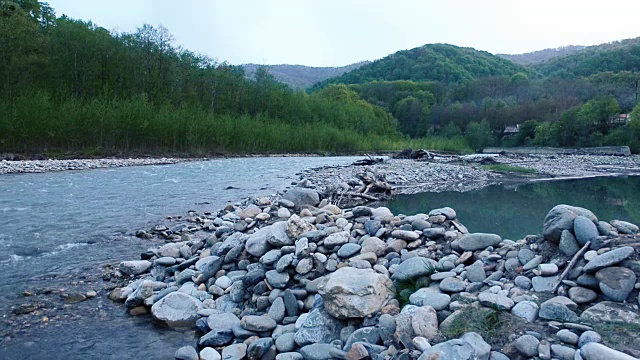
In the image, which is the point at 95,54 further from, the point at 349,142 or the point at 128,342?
the point at 128,342

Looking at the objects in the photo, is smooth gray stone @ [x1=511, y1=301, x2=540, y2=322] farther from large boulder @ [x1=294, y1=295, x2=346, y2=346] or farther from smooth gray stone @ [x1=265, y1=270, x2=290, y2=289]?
smooth gray stone @ [x1=265, y1=270, x2=290, y2=289]

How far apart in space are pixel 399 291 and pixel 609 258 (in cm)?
169

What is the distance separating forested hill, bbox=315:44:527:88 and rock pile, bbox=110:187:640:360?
117681mm

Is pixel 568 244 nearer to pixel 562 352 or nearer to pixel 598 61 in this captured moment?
pixel 562 352

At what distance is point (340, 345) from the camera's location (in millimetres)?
3445

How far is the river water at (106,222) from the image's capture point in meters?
4.01

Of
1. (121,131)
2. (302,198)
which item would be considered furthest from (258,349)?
(121,131)

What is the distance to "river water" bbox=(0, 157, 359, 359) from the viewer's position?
3.92m

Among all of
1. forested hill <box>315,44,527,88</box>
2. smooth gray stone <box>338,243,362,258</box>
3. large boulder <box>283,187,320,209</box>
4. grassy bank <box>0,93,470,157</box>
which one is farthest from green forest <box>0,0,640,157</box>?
smooth gray stone <box>338,243,362,258</box>

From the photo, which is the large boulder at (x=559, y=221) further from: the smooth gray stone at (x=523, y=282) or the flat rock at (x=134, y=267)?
the flat rock at (x=134, y=267)

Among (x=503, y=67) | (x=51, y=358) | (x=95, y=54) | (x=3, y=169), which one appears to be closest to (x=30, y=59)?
(x=95, y=54)

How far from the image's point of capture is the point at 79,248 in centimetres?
686

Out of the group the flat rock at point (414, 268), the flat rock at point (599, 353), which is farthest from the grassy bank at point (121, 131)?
the flat rock at point (599, 353)

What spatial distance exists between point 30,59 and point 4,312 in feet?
99.1
